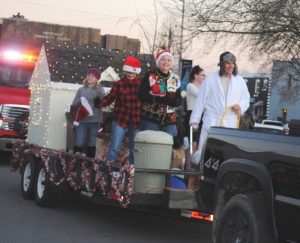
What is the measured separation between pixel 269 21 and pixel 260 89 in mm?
55621

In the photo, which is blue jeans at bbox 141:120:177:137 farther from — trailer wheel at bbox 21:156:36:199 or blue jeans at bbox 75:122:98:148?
trailer wheel at bbox 21:156:36:199

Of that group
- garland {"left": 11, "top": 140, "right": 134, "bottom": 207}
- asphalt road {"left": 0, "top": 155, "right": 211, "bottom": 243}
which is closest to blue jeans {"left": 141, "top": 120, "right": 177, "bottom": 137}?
garland {"left": 11, "top": 140, "right": 134, "bottom": 207}

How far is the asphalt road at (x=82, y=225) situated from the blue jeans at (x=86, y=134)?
3.40ft

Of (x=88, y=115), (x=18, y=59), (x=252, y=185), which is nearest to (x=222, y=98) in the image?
(x=88, y=115)

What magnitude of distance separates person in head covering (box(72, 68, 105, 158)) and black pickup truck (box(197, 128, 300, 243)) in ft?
11.7

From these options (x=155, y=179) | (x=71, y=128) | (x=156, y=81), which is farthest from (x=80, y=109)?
(x=155, y=179)

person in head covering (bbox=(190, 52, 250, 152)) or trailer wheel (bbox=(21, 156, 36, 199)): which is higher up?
person in head covering (bbox=(190, 52, 250, 152))

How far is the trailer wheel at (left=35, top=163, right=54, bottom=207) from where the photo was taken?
8734mm

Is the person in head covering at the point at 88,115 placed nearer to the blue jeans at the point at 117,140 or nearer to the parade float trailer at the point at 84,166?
the parade float trailer at the point at 84,166

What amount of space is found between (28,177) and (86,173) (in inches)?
95.6

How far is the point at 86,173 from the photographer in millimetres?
7520

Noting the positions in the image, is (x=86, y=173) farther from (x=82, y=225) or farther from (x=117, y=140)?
(x=82, y=225)

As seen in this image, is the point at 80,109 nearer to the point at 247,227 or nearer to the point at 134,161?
the point at 134,161

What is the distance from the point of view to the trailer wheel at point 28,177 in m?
9.33
